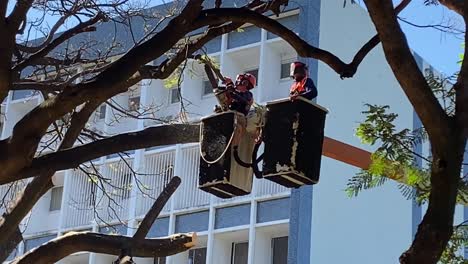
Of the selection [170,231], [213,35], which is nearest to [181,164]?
[170,231]

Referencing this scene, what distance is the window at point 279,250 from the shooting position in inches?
818

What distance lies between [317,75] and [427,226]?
15205mm

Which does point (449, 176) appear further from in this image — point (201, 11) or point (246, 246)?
point (246, 246)

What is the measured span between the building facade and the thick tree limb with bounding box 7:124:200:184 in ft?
38.3

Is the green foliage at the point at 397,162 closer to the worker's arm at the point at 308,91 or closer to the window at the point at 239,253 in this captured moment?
the worker's arm at the point at 308,91

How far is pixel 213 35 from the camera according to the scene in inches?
329

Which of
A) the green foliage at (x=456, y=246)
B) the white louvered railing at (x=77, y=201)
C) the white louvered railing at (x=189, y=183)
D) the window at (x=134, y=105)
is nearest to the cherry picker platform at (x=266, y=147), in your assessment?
the green foliage at (x=456, y=246)

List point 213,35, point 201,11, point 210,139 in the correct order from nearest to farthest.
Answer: point 210,139 → point 201,11 → point 213,35

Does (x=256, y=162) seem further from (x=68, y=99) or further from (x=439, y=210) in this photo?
(x=439, y=210)

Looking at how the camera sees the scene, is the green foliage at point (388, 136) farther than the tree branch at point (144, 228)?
No

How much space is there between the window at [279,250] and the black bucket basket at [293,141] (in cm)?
1436

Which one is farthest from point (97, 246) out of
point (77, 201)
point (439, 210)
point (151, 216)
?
point (77, 201)

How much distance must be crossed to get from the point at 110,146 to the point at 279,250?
13563mm

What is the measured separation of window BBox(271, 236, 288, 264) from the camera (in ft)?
68.2
